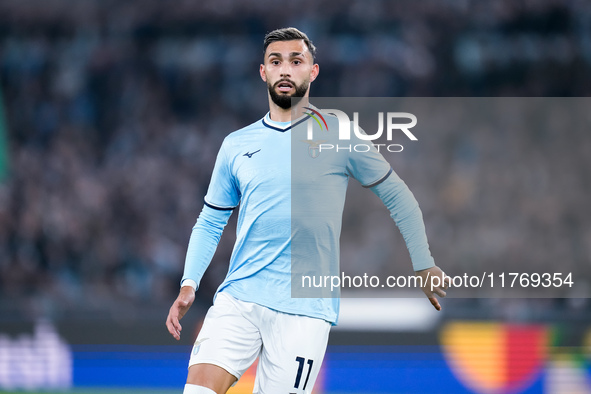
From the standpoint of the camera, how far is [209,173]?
33.5 feet

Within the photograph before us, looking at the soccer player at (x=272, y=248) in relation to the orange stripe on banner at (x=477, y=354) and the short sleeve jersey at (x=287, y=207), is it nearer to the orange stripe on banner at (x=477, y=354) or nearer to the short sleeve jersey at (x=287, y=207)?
the short sleeve jersey at (x=287, y=207)

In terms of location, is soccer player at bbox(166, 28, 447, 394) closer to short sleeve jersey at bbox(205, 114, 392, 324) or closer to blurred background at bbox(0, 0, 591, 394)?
short sleeve jersey at bbox(205, 114, 392, 324)

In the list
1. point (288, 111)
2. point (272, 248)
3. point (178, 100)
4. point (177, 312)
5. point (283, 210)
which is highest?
point (178, 100)

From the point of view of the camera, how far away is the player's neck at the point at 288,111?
3.80m

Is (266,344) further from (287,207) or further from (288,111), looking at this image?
(288,111)

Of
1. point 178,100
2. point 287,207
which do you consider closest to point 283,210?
point 287,207

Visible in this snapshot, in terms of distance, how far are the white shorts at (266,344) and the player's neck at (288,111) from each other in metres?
0.86

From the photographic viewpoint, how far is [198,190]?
10039 millimetres

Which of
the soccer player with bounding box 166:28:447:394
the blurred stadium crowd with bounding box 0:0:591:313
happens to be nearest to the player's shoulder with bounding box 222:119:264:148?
the soccer player with bounding box 166:28:447:394

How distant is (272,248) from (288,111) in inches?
25.4

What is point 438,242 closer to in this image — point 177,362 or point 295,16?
point 177,362

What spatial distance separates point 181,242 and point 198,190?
2.76ft

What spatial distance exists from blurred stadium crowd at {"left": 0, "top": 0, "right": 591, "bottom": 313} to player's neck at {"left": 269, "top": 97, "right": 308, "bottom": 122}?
189 inches

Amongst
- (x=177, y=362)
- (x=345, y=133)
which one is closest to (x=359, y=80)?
(x=177, y=362)
